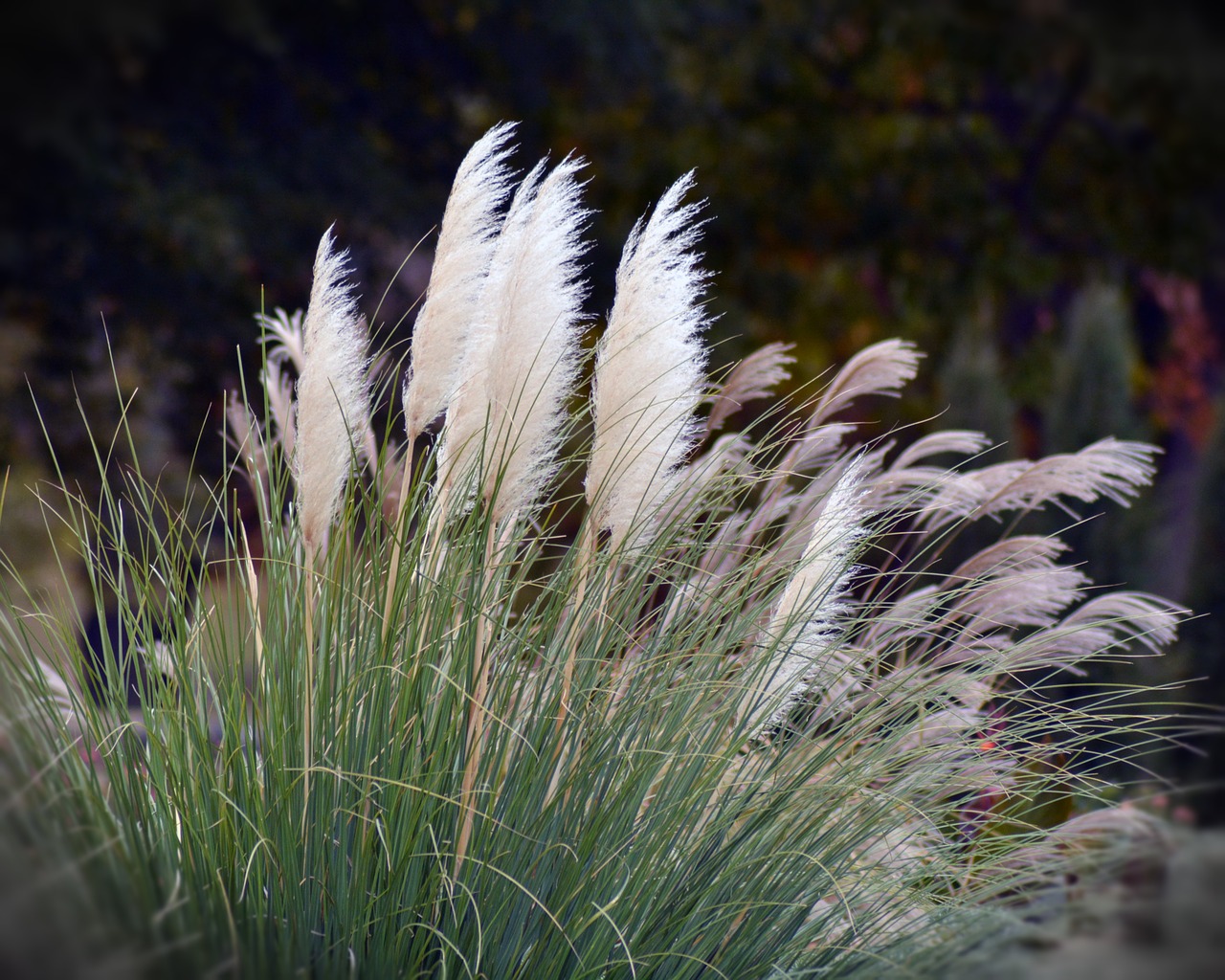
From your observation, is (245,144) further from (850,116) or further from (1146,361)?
(1146,361)

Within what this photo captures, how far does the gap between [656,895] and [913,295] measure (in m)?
10.8

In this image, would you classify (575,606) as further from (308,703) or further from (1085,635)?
(1085,635)

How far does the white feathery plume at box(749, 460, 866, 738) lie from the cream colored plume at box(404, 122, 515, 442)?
0.78 meters

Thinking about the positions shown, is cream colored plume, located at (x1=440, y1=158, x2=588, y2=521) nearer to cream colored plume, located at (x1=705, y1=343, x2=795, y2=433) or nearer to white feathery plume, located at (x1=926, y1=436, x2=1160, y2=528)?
cream colored plume, located at (x1=705, y1=343, x2=795, y2=433)

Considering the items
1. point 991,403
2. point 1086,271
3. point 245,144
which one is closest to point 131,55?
point 245,144

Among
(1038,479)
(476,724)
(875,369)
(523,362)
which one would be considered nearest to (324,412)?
(523,362)

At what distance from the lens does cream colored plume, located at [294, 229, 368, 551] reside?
2.14 metres

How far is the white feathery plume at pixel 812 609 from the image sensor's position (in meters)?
2.21

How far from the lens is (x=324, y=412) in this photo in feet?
7.07

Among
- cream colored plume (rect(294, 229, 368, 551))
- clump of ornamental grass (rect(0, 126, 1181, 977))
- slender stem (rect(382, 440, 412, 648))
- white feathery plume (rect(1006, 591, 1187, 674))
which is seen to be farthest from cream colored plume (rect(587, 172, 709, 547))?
white feathery plume (rect(1006, 591, 1187, 674))

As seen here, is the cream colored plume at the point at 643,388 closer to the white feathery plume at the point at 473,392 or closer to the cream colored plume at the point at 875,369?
the white feathery plume at the point at 473,392

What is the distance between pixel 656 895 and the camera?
6.70ft

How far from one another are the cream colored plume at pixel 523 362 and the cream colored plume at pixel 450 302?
0.16 ft

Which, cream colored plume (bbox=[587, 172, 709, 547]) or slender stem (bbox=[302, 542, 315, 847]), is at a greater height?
cream colored plume (bbox=[587, 172, 709, 547])
